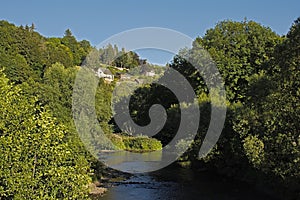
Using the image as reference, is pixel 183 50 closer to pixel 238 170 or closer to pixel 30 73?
pixel 238 170

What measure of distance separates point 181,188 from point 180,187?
0.33 metres

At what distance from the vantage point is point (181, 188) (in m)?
25.7

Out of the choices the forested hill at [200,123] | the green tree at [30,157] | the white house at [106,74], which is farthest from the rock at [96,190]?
the white house at [106,74]

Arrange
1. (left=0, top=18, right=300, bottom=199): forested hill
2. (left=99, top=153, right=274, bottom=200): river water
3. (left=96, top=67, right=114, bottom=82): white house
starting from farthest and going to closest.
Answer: (left=96, top=67, right=114, bottom=82): white house
(left=99, top=153, right=274, bottom=200): river water
(left=0, top=18, right=300, bottom=199): forested hill

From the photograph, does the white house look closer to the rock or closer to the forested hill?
the forested hill

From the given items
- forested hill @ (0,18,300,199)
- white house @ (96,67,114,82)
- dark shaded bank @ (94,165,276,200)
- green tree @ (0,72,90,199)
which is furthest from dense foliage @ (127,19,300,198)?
white house @ (96,67,114,82)

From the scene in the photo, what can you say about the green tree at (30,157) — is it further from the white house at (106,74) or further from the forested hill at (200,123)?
the white house at (106,74)

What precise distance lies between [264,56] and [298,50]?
1989 centimetres

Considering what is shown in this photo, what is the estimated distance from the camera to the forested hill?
1140 cm

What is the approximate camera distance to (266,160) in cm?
1984

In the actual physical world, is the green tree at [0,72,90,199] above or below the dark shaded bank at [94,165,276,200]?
above

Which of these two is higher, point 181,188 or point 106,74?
point 106,74

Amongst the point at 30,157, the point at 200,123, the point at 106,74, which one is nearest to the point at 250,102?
the point at 200,123

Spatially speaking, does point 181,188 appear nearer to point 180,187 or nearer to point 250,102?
point 180,187
